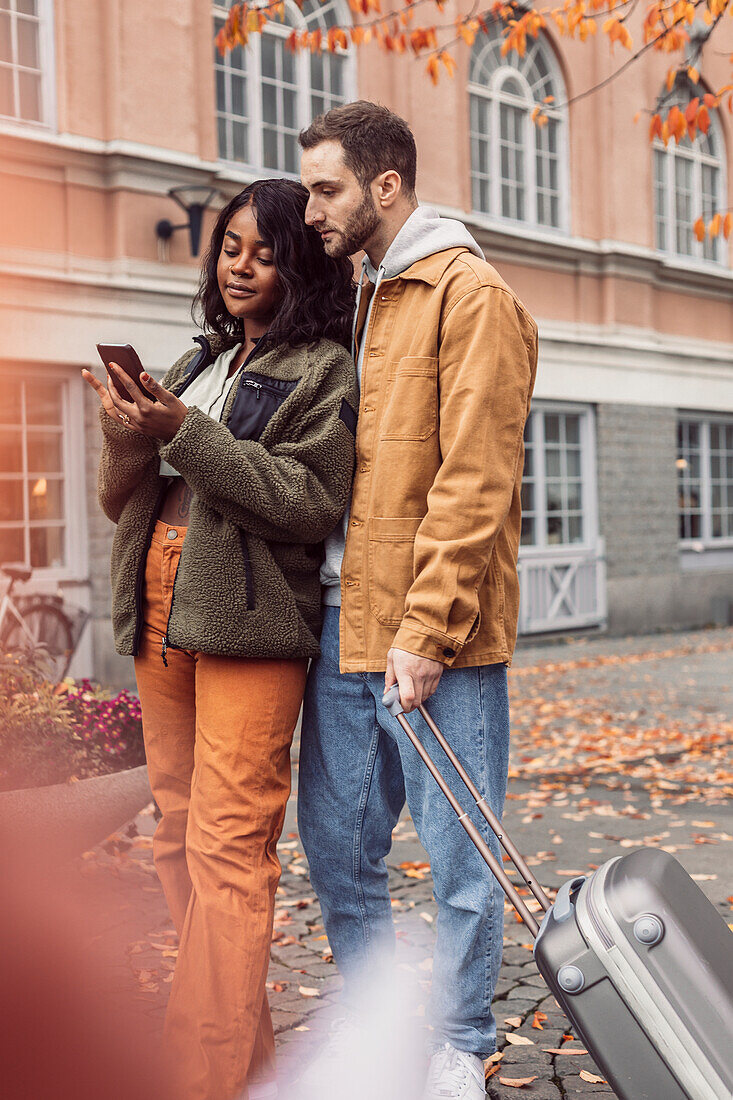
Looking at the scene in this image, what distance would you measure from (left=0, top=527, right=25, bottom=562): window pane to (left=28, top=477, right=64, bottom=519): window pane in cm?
20

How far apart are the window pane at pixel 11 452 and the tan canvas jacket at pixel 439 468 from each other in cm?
712

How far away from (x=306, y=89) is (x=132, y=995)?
10.0 m

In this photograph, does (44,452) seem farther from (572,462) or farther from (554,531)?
(572,462)

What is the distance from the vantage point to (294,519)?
228 cm

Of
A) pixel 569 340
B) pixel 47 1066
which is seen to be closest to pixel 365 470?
pixel 47 1066

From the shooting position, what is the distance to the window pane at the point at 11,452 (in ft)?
29.6

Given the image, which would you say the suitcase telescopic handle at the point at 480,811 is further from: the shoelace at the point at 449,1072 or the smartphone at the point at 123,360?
the smartphone at the point at 123,360

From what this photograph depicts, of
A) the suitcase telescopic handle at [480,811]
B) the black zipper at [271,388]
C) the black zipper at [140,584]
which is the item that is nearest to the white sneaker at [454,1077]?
the suitcase telescopic handle at [480,811]

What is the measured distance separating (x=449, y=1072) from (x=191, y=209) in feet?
27.6

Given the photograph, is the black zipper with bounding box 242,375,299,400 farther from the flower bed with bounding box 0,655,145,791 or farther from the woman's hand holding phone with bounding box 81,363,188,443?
the flower bed with bounding box 0,655,145,791

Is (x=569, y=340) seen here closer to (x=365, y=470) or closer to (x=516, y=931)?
(x=516, y=931)

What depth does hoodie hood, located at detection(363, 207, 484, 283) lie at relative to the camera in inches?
94.0

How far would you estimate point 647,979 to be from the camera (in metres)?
1.72

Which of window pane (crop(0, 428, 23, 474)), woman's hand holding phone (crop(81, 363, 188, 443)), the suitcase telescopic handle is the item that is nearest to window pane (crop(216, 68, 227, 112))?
window pane (crop(0, 428, 23, 474))
